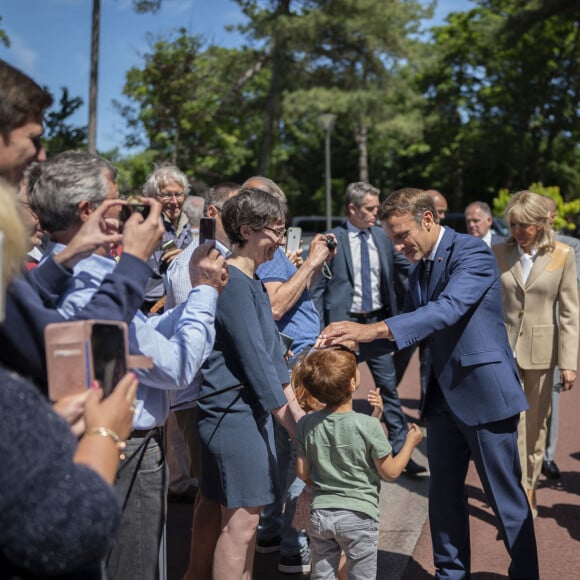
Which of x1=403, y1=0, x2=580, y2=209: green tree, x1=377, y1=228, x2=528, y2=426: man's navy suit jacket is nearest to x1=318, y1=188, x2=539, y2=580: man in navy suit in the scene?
x1=377, y1=228, x2=528, y2=426: man's navy suit jacket

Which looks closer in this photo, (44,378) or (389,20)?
(44,378)

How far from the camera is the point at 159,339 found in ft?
7.74

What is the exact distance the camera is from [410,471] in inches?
231

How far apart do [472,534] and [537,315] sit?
1.58 m

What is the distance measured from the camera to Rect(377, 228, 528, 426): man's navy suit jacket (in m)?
3.44

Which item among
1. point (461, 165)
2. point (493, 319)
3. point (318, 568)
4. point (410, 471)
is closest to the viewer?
point (318, 568)

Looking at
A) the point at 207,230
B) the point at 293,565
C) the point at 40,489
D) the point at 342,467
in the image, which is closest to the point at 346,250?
the point at 293,565

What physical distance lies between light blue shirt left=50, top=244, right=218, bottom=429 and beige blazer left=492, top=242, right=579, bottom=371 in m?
3.24

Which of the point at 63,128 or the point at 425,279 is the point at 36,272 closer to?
the point at 425,279

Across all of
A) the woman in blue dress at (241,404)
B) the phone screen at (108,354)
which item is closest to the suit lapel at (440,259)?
the woman in blue dress at (241,404)

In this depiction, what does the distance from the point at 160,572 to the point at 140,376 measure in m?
0.81

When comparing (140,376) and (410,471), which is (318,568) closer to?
(140,376)

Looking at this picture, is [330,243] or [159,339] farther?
[330,243]

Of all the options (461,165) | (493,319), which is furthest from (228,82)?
(493,319)
